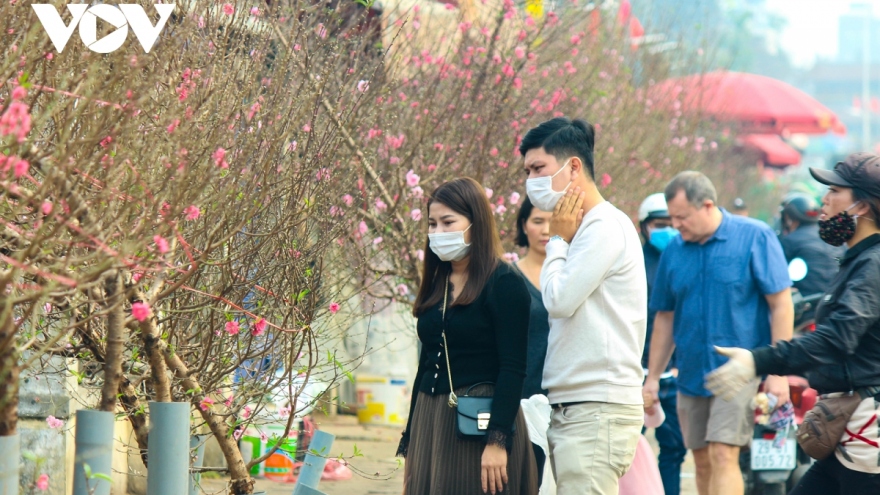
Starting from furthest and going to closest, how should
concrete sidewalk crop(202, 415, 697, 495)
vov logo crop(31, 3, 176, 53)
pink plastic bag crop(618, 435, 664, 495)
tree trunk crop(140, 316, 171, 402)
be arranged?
concrete sidewalk crop(202, 415, 697, 495)
pink plastic bag crop(618, 435, 664, 495)
tree trunk crop(140, 316, 171, 402)
vov logo crop(31, 3, 176, 53)

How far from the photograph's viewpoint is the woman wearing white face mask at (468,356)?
4.45 metres

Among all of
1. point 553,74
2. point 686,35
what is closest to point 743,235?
point 553,74

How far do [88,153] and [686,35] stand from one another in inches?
663

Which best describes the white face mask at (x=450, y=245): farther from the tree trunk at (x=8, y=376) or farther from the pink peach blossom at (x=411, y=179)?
the pink peach blossom at (x=411, y=179)

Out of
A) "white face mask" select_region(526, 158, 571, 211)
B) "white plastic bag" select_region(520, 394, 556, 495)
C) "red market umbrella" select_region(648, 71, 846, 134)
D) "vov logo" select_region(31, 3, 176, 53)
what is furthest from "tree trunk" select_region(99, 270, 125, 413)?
"red market umbrella" select_region(648, 71, 846, 134)

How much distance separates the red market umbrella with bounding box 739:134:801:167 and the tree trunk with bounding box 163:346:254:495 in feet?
74.0

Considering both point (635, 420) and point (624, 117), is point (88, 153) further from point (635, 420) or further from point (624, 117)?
point (624, 117)

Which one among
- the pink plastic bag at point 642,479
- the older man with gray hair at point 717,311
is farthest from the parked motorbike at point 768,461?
the pink plastic bag at point 642,479

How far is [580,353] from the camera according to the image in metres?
4.21

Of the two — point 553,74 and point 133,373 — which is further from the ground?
point 553,74

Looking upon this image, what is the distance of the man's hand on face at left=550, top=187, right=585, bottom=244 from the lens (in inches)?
170

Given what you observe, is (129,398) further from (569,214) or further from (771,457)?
(771,457)

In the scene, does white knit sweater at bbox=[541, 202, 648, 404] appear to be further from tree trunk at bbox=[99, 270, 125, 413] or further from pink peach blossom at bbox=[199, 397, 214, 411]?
tree trunk at bbox=[99, 270, 125, 413]

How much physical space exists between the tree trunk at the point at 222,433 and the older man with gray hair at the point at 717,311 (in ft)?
7.88
